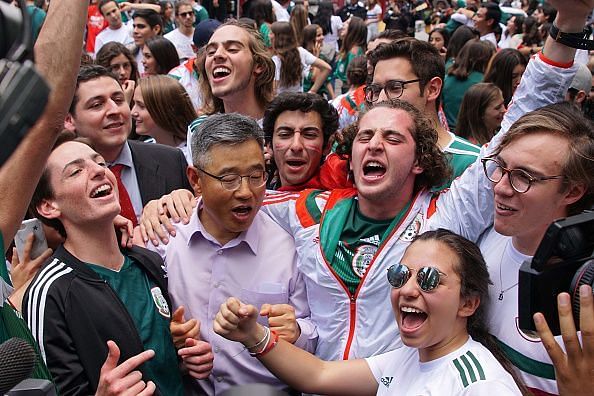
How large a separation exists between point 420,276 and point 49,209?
1.43 metres

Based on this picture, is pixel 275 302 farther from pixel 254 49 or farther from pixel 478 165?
pixel 254 49

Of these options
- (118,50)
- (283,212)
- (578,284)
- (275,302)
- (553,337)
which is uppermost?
(578,284)

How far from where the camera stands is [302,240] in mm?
2760

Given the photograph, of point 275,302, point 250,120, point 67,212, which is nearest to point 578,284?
point 275,302

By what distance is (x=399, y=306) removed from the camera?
7.35ft

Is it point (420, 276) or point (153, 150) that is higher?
point (420, 276)

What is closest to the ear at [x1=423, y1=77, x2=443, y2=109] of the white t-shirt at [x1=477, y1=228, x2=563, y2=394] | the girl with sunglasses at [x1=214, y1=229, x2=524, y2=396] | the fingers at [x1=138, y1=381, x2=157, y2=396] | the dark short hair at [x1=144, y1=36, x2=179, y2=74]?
the white t-shirt at [x1=477, y1=228, x2=563, y2=394]

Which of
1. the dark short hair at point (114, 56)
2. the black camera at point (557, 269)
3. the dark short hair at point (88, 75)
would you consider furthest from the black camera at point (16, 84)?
the dark short hair at point (114, 56)

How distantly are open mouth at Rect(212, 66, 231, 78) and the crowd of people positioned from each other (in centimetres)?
61

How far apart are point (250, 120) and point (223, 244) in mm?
505

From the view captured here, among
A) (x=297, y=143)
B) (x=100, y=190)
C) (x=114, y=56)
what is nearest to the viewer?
(x=100, y=190)

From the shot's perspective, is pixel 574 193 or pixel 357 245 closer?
pixel 574 193

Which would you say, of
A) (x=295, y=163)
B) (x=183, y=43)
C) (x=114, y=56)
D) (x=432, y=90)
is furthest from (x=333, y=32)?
(x=295, y=163)

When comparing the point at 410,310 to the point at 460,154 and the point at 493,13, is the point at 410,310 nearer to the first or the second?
the point at 460,154
